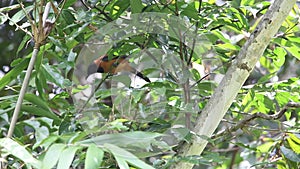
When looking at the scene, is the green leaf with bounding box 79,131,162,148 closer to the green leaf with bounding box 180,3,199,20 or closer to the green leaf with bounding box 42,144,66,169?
the green leaf with bounding box 42,144,66,169

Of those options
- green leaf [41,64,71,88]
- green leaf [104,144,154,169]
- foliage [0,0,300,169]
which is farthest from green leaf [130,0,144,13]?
green leaf [104,144,154,169]

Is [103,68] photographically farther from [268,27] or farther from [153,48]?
[268,27]

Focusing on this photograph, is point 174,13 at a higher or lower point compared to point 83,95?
higher

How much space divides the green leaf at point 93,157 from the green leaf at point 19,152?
0.05 meters

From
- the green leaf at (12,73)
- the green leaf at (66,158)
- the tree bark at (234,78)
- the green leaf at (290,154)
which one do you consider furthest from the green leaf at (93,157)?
the green leaf at (290,154)

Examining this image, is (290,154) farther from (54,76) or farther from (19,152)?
(19,152)

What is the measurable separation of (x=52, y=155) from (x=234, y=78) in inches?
11.3

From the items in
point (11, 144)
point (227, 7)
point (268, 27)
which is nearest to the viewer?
point (11, 144)

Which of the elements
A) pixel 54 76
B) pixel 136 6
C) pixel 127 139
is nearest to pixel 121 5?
pixel 136 6

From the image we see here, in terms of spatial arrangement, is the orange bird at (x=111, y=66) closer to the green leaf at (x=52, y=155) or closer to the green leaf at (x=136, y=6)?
the green leaf at (x=136, y=6)

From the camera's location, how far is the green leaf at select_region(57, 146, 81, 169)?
48 cm

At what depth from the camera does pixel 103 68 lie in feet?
2.39

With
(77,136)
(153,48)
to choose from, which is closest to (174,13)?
(153,48)

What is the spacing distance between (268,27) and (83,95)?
0.27 meters
